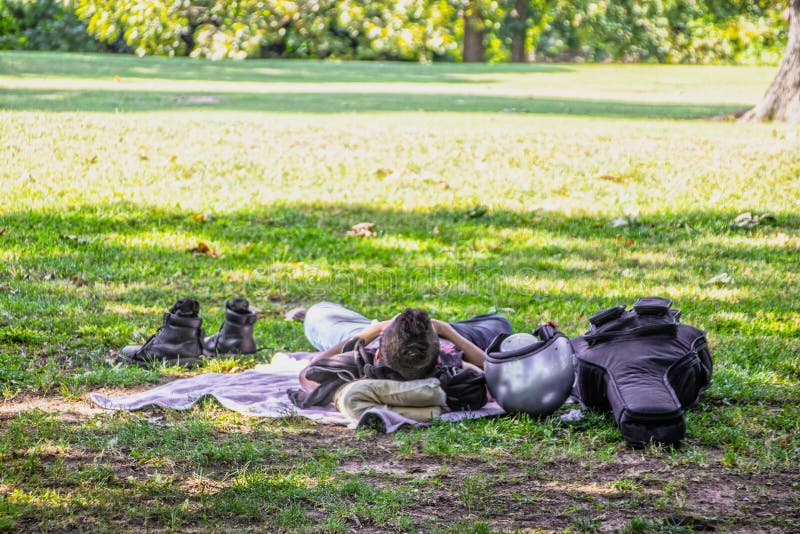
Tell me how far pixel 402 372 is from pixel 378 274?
3114 millimetres

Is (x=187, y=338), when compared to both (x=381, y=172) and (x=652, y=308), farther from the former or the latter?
(x=381, y=172)

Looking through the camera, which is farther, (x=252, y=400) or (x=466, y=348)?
A: (x=466, y=348)

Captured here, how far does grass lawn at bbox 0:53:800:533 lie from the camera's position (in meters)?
3.88

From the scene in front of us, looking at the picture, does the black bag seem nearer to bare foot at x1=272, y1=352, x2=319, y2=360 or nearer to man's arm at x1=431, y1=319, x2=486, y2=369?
man's arm at x1=431, y1=319, x2=486, y2=369

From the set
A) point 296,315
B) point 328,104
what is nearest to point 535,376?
point 296,315

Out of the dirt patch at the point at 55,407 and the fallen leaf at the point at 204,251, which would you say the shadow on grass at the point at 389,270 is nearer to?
the fallen leaf at the point at 204,251

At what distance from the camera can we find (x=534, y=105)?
1805cm

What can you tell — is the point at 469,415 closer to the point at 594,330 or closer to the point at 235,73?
the point at 594,330

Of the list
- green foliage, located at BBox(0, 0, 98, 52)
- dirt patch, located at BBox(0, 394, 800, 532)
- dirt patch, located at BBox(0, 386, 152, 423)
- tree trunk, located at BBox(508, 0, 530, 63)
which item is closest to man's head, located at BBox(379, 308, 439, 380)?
dirt patch, located at BBox(0, 394, 800, 532)

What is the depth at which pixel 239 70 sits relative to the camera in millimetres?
25094

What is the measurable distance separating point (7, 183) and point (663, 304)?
7270mm

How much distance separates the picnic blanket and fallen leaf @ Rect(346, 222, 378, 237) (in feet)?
11.9

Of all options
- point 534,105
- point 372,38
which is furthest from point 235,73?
point 372,38

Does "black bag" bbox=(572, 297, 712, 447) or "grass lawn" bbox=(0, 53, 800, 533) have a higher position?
"black bag" bbox=(572, 297, 712, 447)
